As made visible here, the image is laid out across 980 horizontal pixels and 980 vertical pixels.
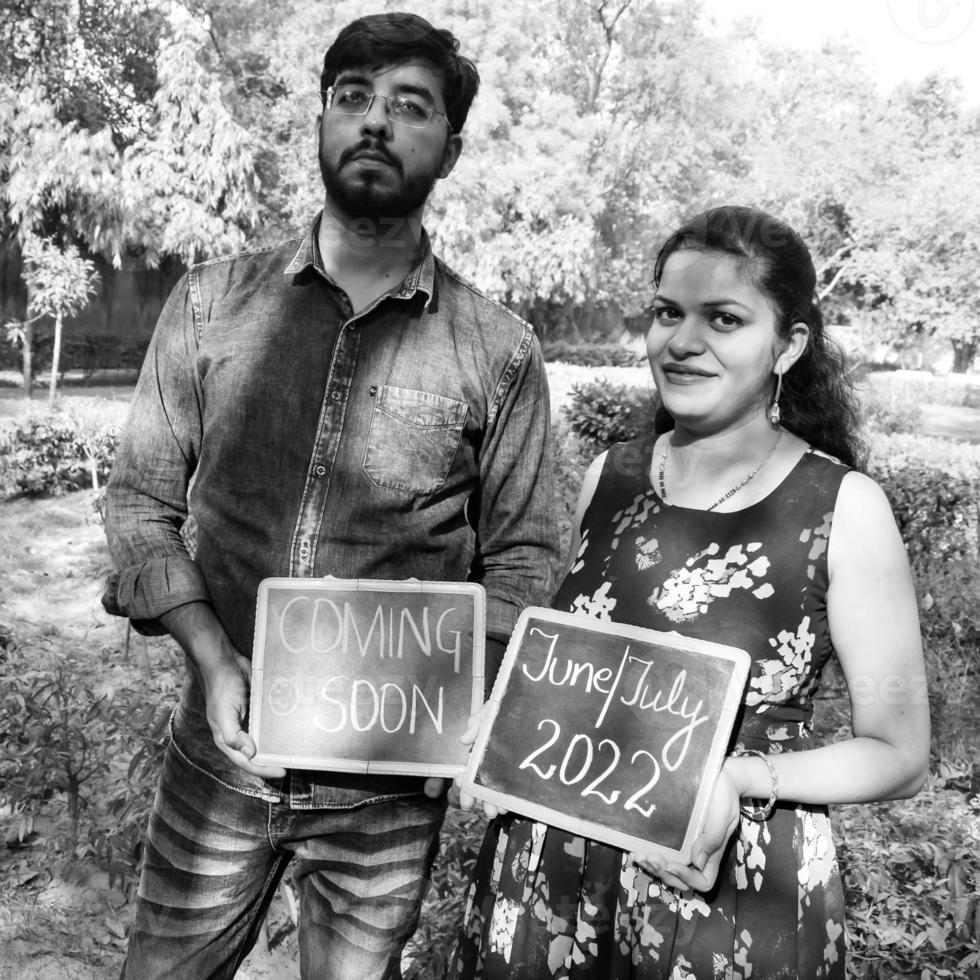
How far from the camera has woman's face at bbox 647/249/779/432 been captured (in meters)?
1.62

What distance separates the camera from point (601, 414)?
404 inches

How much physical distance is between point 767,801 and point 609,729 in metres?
0.28

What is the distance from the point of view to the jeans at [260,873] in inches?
67.3

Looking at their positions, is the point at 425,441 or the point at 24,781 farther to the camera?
the point at 24,781

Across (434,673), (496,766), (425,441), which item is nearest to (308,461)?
(425,441)

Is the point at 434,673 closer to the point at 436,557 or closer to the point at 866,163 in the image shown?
the point at 436,557

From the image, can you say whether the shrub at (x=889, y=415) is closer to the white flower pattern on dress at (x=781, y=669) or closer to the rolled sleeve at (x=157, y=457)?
the white flower pattern on dress at (x=781, y=669)

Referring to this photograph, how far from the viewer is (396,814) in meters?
1.73

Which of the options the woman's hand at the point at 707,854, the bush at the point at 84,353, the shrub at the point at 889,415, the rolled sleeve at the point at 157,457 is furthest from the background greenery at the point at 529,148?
the woman's hand at the point at 707,854

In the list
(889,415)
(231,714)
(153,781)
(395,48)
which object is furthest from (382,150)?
(889,415)

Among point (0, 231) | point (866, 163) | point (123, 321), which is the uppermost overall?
point (866, 163)

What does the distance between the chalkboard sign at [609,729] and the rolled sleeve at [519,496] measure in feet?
0.85

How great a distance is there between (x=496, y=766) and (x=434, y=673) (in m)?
0.20

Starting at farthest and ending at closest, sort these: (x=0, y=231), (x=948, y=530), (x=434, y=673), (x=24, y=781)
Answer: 1. (x=0, y=231)
2. (x=948, y=530)
3. (x=24, y=781)
4. (x=434, y=673)
